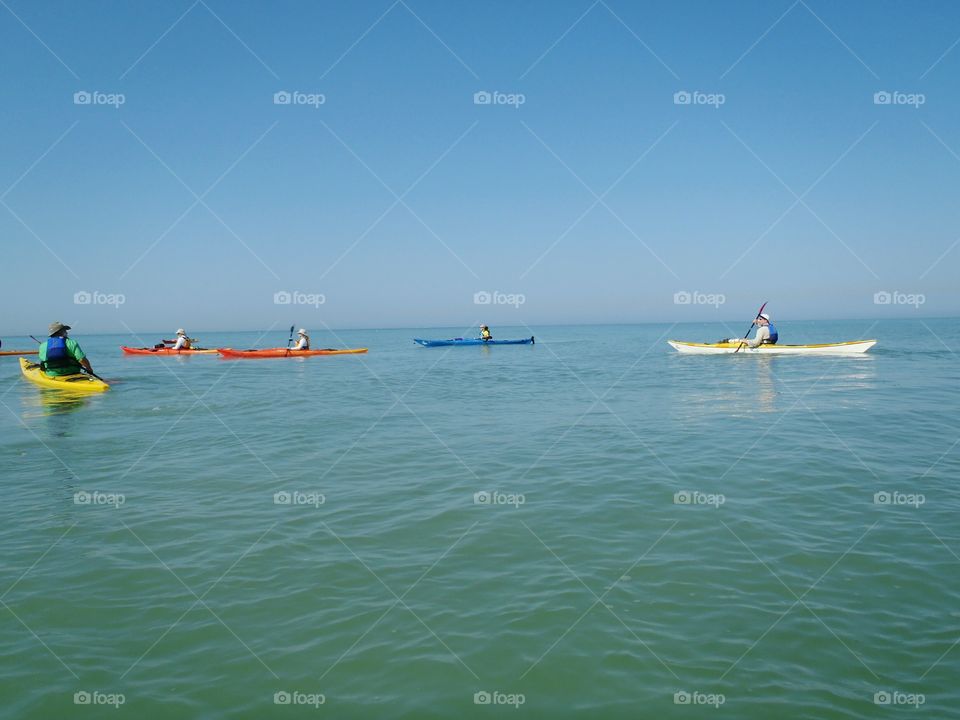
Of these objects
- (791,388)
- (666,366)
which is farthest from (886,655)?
(666,366)

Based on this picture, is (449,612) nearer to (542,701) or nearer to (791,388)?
(542,701)

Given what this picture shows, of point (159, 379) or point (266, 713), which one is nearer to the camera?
point (266, 713)

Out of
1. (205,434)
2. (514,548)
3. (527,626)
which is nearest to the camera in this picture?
(527,626)

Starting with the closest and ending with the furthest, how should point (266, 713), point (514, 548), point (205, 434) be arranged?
point (266, 713), point (514, 548), point (205, 434)

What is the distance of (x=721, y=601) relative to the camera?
636cm

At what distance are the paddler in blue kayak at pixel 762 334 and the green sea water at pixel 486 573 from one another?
78.6 ft

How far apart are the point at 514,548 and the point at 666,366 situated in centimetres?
3216
